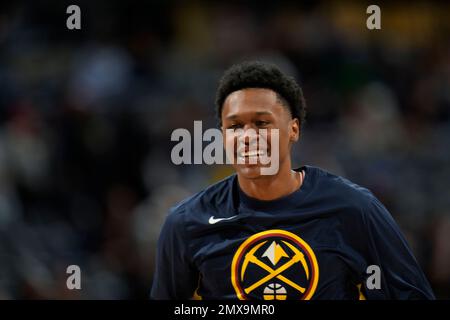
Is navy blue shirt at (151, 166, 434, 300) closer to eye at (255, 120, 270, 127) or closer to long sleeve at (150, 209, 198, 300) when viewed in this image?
long sleeve at (150, 209, 198, 300)

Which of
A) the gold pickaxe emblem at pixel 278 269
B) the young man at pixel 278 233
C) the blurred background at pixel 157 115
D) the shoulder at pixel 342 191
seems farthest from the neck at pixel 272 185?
the blurred background at pixel 157 115

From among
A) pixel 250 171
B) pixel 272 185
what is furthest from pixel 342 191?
pixel 250 171

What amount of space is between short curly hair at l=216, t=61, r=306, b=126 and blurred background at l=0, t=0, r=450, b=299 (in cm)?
247

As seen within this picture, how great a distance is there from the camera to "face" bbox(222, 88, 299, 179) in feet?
10.1

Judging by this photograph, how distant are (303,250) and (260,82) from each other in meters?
0.68

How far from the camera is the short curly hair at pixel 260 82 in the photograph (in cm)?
317

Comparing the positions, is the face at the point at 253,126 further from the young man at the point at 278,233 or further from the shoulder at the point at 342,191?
the shoulder at the point at 342,191

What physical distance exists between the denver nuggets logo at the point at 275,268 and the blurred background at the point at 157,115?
237cm

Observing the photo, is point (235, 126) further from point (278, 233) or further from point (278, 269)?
point (278, 269)

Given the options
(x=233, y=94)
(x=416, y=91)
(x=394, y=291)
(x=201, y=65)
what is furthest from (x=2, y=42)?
(x=394, y=291)

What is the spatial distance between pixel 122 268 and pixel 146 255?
0.20m

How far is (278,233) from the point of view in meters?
3.10

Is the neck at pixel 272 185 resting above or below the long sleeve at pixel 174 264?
above

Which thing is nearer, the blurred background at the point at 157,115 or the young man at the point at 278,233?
the young man at the point at 278,233
